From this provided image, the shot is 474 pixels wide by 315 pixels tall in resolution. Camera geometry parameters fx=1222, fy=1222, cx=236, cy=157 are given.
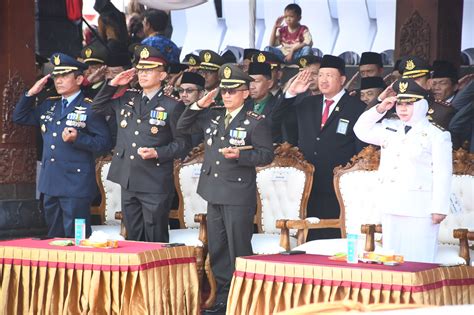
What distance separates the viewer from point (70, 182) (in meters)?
8.86

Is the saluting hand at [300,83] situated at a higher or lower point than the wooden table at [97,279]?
higher

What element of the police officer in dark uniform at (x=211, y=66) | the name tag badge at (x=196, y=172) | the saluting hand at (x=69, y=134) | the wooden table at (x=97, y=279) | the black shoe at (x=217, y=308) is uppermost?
the police officer in dark uniform at (x=211, y=66)

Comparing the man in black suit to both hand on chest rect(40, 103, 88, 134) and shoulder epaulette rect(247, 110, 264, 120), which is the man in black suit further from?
hand on chest rect(40, 103, 88, 134)

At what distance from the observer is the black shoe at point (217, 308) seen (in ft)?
27.6

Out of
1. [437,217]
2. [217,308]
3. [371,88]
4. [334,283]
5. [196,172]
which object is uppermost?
[371,88]

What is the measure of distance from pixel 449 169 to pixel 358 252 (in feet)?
3.11

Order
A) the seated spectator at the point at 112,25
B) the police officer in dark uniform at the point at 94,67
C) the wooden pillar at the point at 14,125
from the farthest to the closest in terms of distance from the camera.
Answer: the seated spectator at the point at 112,25 → the police officer in dark uniform at the point at 94,67 → the wooden pillar at the point at 14,125

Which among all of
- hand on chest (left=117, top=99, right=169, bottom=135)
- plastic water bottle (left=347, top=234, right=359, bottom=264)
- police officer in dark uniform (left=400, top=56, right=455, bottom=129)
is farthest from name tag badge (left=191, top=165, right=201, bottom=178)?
plastic water bottle (left=347, top=234, right=359, bottom=264)

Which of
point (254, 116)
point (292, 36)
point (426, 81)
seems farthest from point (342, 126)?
point (292, 36)

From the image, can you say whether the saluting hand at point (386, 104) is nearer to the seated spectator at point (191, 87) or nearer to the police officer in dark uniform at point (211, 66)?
the seated spectator at point (191, 87)

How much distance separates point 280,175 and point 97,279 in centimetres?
197

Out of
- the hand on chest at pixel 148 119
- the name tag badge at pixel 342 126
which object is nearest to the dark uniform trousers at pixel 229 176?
the hand on chest at pixel 148 119

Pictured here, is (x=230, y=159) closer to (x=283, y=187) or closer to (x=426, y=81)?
(x=283, y=187)

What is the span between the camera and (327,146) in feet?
28.8
